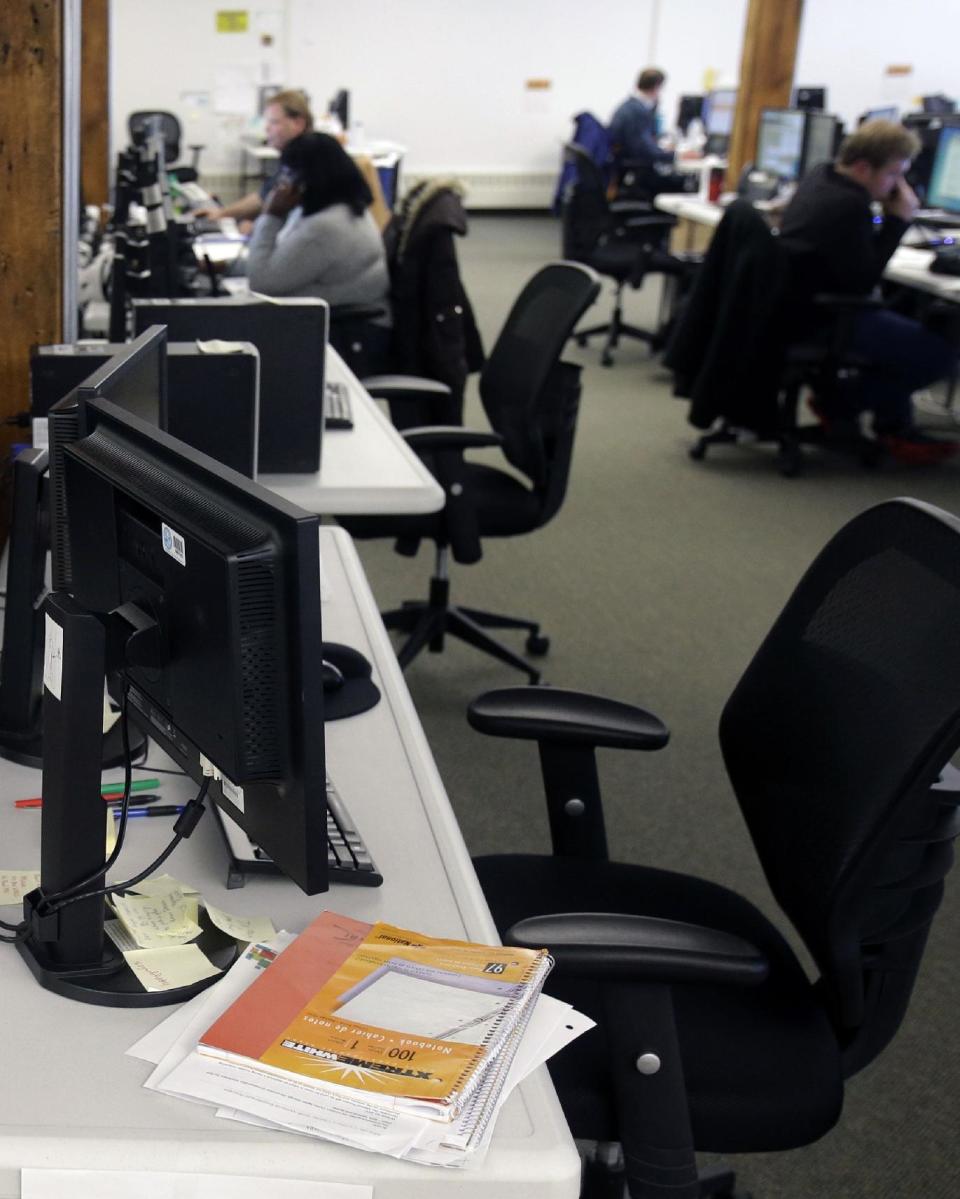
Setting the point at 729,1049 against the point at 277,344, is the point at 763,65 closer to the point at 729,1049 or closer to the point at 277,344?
the point at 277,344

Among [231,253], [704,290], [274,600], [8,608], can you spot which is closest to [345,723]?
[8,608]

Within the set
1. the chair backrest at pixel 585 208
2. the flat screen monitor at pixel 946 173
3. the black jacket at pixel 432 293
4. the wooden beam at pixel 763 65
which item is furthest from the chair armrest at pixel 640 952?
the wooden beam at pixel 763 65

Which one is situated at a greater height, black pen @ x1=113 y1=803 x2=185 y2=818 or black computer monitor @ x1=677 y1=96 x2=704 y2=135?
black computer monitor @ x1=677 y1=96 x2=704 y2=135

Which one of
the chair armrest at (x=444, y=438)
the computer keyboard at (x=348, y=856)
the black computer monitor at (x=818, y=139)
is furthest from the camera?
the black computer monitor at (x=818, y=139)

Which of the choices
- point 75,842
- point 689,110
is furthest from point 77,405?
point 689,110

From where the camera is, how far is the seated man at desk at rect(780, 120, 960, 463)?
4715 mm

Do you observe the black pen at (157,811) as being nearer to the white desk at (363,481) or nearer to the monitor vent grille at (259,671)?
the monitor vent grille at (259,671)

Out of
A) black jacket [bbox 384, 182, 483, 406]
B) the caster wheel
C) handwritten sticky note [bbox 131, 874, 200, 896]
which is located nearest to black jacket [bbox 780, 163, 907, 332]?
black jacket [bbox 384, 182, 483, 406]

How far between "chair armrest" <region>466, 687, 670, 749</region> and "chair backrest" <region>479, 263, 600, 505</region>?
4.72 feet

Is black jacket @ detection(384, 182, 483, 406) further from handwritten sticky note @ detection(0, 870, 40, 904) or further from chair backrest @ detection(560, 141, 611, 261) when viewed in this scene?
chair backrest @ detection(560, 141, 611, 261)

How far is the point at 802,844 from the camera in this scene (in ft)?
4.49

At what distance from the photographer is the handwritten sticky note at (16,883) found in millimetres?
1186

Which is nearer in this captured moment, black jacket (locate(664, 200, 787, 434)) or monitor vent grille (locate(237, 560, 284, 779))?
monitor vent grille (locate(237, 560, 284, 779))

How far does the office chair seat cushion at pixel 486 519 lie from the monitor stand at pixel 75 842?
6.25ft
